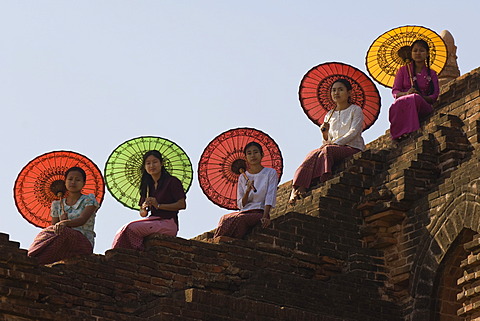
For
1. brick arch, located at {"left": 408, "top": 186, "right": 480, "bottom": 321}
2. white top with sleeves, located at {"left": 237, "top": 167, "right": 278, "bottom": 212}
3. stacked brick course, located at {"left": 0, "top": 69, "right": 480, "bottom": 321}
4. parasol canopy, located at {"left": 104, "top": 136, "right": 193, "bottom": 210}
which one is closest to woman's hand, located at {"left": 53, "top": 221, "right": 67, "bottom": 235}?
stacked brick course, located at {"left": 0, "top": 69, "right": 480, "bottom": 321}

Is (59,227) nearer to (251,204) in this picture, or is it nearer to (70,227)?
(70,227)

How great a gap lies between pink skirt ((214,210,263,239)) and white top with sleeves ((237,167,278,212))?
0.26 meters

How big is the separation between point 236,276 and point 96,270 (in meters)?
1.87

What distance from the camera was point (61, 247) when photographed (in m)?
17.9

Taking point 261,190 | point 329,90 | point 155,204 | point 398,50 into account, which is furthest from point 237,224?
point 398,50

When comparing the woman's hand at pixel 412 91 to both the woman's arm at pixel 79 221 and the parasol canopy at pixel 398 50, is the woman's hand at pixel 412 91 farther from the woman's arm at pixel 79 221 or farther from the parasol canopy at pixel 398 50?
the woman's arm at pixel 79 221

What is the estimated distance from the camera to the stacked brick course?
1642cm

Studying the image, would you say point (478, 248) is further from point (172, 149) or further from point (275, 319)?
point (172, 149)

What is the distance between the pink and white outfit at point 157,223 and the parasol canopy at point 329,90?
3454mm

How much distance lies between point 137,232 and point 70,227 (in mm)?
840

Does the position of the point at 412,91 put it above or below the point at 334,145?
above

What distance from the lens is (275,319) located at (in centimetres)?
1652

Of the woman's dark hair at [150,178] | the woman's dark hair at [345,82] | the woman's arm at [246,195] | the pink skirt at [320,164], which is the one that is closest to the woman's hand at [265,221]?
the woman's arm at [246,195]

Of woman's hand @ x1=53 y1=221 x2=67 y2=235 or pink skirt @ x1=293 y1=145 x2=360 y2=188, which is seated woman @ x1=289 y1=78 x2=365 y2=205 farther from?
woman's hand @ x1=53 y1=221 x2=67 y2=235
